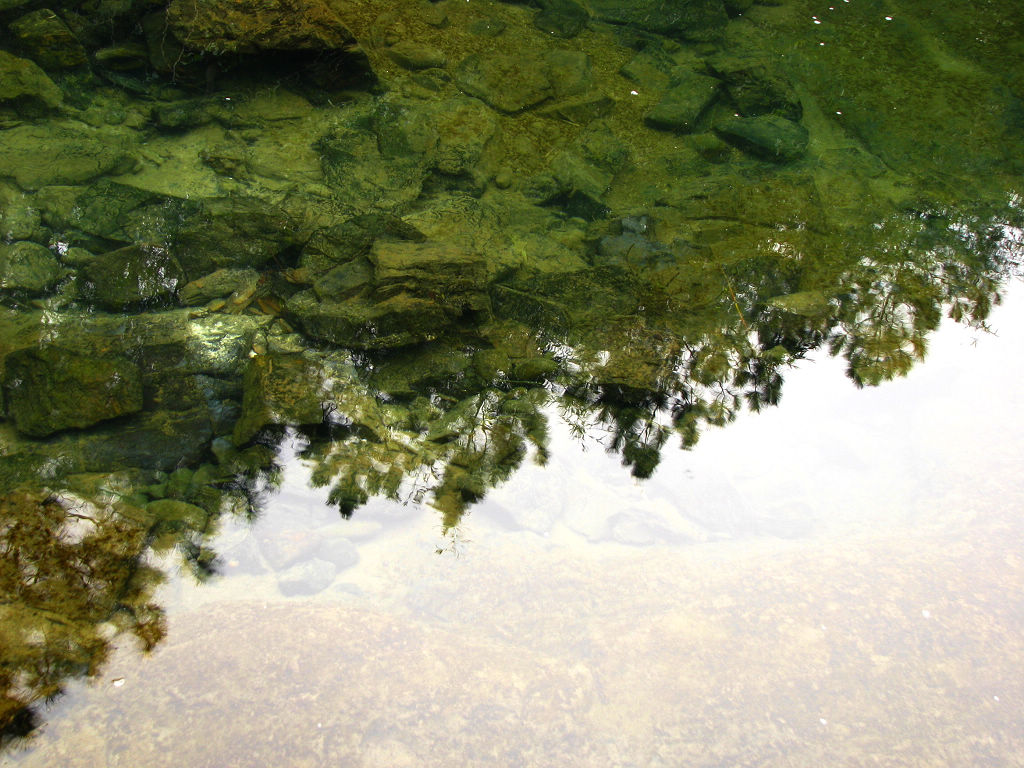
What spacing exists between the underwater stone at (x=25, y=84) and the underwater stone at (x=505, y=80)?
2.24 meters

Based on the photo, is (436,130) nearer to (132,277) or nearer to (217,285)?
(217,285)

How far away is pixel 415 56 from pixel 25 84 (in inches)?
84.7

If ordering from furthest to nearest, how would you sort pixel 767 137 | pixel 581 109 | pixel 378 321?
1. pixel 581 109
2. pixel 767 137
3. pixel 378 321

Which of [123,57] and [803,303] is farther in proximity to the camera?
[123,57]

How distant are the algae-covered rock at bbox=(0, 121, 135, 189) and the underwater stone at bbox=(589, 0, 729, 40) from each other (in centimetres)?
349

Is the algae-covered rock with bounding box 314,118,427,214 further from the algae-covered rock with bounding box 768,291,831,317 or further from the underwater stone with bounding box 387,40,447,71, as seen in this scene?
the algae-covered rock with bounding box 768,291,831,317

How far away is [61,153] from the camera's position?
3.60m

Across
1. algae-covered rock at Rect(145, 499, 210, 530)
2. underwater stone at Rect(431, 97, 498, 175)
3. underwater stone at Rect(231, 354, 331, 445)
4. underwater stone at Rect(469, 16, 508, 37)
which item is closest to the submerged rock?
algae-covered rock at Rect(145, 499, 210, 530)

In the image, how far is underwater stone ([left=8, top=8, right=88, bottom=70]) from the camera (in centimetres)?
402

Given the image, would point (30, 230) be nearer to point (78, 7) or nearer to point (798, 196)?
point (78, 7)

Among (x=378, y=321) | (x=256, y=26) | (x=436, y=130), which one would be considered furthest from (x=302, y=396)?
(x=256, y=26)

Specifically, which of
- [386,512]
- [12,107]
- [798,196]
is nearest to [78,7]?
[12,107]

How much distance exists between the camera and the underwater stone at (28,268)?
2994mm

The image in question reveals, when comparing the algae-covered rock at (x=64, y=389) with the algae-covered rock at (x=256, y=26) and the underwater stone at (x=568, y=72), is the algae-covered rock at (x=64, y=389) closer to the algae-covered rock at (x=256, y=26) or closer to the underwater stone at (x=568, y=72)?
the algae-covered rock at (x=256, y=26)
